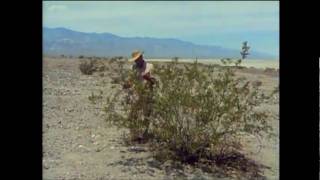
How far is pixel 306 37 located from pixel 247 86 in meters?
1.65

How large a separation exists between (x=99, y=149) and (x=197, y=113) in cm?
68

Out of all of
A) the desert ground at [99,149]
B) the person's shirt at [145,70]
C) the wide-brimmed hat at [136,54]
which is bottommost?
the desert ground at [99,149]

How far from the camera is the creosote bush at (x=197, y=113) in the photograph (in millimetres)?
3312

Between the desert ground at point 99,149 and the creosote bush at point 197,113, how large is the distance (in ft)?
0.34

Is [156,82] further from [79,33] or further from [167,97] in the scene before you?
[79,33]

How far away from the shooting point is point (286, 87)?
6.01ft

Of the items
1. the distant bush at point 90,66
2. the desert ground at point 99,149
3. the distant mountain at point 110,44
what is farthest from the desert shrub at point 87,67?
the distant mountain at point 110,44

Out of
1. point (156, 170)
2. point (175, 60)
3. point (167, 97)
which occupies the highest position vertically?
point (175, 60)

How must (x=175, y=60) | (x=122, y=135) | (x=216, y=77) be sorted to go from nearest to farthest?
(x=175, y=60), (x=216, y=77), (x=122, y=135)

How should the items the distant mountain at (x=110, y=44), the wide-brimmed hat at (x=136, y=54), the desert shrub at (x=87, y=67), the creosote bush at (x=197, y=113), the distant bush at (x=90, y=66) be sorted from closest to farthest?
the distant mountain at (x=110, y=44), the wide-brimmed hat at (x=136, y=54), the creosote bush at (x=197, y=113), the distant bush at (x=90, y=66), the desert shrub at (x=87, y=67)

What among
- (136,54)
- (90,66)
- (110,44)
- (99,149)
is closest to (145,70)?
(136,54)

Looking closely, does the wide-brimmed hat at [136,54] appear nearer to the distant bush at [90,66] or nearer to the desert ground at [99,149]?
the desert ground at [99,149]
